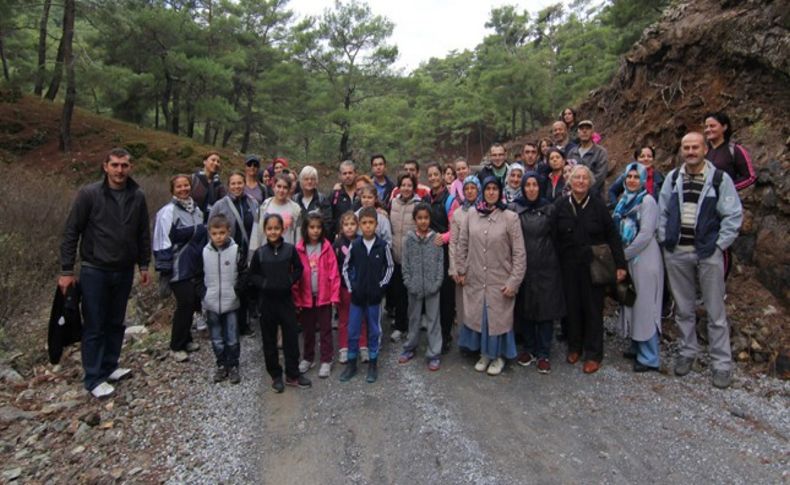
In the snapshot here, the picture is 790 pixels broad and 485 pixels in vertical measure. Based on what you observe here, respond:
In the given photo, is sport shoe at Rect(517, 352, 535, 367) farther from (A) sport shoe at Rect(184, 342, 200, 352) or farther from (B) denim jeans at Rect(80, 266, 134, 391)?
(B) denim jeans at Rect(80, 266, 134, 391)

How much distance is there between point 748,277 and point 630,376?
2203 millimetres

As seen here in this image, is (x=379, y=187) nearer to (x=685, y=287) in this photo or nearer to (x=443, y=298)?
(x=443, y=298)

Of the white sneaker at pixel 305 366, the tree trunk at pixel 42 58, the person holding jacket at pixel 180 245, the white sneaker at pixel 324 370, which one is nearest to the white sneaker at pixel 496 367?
the white sneaker at pixel 324 370

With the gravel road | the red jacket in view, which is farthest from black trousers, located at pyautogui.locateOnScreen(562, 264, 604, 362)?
the red jacket

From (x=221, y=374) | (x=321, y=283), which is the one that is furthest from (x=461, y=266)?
(x=221, y=374)

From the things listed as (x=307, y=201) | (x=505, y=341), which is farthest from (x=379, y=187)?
(x=505, y=341)

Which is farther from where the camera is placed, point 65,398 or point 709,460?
point 65,398

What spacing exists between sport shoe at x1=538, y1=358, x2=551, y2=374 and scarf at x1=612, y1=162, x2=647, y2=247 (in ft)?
4.64

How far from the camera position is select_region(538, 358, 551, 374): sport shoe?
173 inches

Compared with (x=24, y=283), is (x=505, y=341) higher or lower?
lower

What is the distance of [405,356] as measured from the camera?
4.74 meters

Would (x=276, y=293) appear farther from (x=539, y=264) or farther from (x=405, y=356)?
(x=539, y=264)

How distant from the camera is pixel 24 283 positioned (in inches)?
212

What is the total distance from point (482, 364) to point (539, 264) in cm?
117
